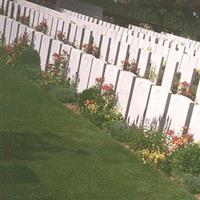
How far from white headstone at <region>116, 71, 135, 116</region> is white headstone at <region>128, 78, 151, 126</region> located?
6.0 inches

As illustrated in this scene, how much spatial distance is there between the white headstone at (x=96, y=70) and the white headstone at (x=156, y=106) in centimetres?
196

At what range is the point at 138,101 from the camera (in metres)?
10.3

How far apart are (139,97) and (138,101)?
75 millimetres

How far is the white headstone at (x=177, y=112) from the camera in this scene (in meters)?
9.05

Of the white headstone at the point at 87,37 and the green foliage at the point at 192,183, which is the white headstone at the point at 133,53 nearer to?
the white headstone at the point at 87,37

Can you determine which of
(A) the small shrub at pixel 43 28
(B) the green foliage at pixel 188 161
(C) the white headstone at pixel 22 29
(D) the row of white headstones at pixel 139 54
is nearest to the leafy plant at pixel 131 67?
(D) the row of white headstones at pixel 139 54

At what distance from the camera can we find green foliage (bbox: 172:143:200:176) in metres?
8.16

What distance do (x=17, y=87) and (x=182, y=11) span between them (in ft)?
91.9

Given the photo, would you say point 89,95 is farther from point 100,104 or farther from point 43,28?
point 43,28

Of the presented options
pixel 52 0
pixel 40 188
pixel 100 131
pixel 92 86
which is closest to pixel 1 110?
pixel 100 131

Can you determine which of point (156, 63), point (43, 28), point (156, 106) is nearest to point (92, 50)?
point (156, 63)

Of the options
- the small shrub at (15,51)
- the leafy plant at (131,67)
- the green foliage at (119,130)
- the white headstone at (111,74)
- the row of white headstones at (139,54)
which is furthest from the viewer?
the small shrub at (15,51)

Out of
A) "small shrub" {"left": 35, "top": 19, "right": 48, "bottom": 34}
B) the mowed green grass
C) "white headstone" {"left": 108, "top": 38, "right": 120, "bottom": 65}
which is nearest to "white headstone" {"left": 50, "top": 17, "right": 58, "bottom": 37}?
"small shrub" {"left": 35, "top": 19, "right": 48, "bottom": 34}

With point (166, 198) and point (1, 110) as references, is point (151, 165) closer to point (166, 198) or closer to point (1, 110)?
point (166, 198)
